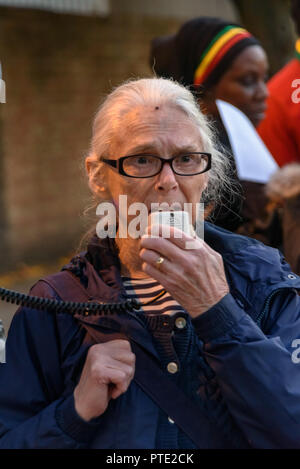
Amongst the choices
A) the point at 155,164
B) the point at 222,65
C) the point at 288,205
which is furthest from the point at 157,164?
the point at 222,65

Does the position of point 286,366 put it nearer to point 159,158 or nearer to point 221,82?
point 159,158

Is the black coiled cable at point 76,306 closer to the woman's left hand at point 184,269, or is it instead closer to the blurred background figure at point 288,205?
the woman's left hand at point 184,269

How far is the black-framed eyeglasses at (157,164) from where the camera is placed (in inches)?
87.0

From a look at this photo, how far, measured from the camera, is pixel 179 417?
200 centimetres

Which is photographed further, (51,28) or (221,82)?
(51,28)

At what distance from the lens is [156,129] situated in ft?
7.30

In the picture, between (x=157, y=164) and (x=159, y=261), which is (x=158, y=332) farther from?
(x=157, y=164)

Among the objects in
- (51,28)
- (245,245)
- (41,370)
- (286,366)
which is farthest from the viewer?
(51,28)

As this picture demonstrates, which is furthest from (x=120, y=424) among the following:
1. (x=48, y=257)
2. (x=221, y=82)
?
(x=48, y=257)

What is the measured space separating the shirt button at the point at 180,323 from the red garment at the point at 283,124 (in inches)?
85.6

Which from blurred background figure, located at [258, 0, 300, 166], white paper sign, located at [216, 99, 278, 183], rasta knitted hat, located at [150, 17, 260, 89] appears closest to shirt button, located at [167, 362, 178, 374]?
white paper sign, located at [216, 99, 278, 183]

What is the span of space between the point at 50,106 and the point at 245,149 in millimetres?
5310

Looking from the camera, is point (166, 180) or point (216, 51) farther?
point (216, 51)
